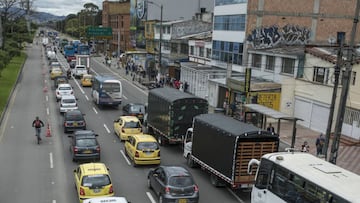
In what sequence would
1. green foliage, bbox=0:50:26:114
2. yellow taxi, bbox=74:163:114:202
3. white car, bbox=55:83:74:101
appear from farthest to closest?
white car, bbox=55:83:74:101, green foliage, bbox=0:50:26:114, yellow taxi, bbox=74:163:114:202

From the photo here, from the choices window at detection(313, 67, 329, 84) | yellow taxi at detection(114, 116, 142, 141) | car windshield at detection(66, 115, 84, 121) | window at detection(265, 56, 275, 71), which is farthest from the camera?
window at detection(265, 56, 275, 71)

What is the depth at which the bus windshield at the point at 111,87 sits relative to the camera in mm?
39531

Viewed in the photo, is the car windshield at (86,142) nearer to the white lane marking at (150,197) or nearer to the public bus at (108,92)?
the white lane marking at (150,197)

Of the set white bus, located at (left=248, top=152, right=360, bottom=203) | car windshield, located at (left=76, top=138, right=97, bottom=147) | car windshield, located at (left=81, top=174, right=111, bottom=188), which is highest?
white bus, located at (left=248, top=152, right=360, bottom=203)

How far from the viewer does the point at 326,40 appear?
152 feet

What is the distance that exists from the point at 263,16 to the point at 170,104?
21.1 meters

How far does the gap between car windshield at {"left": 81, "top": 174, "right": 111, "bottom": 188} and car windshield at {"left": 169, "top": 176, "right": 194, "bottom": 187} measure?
8.37 ft

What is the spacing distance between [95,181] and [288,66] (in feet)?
78.6

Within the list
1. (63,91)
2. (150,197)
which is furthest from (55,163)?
(63,91)

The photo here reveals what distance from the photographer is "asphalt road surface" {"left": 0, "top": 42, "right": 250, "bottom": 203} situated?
19.1 meters

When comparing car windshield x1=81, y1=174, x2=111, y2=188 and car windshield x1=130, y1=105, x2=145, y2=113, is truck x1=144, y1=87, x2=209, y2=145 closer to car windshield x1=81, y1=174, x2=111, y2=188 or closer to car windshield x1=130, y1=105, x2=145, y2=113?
car windshield x1=130, y1=105, x2=145, y2=113

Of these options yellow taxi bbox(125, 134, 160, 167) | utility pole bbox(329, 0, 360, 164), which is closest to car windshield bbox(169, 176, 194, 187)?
yellow taxi bbox(125, 134, 160, 167)

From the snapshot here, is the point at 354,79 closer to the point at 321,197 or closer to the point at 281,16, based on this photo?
the point at 281,16

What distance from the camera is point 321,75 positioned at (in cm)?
3366
